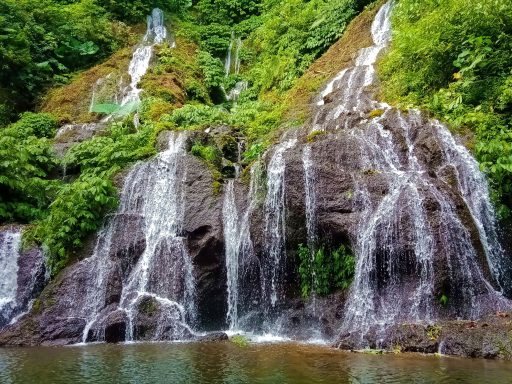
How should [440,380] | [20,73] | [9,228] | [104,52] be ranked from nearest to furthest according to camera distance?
1. [440,380]
2. [9,228]
3. [20,73]
4. [104,52]

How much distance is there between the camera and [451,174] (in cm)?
1079

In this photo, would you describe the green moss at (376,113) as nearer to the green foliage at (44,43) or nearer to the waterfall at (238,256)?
the waterfall at (238,256)

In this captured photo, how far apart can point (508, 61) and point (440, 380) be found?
9.69m

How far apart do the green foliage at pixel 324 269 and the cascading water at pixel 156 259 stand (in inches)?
101

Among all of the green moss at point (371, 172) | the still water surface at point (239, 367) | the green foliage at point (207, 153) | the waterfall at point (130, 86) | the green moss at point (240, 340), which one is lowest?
the still water surface at point (239, 367)

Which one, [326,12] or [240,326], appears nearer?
[240,326]

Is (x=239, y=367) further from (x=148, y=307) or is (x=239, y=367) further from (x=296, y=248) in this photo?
(x=296, y=248)

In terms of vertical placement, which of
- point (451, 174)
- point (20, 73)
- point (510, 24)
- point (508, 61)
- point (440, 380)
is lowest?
point (440, 380)

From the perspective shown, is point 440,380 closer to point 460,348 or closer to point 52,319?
point 460,348

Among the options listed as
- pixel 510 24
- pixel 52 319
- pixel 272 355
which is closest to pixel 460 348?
pixel 272 355

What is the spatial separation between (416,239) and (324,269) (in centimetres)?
216

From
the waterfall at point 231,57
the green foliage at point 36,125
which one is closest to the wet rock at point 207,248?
the green foliage at point 36,125

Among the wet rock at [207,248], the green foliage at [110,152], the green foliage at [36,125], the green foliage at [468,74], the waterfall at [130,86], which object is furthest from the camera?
the waterfall at [130,86]

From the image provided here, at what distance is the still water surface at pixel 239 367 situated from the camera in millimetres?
5746
